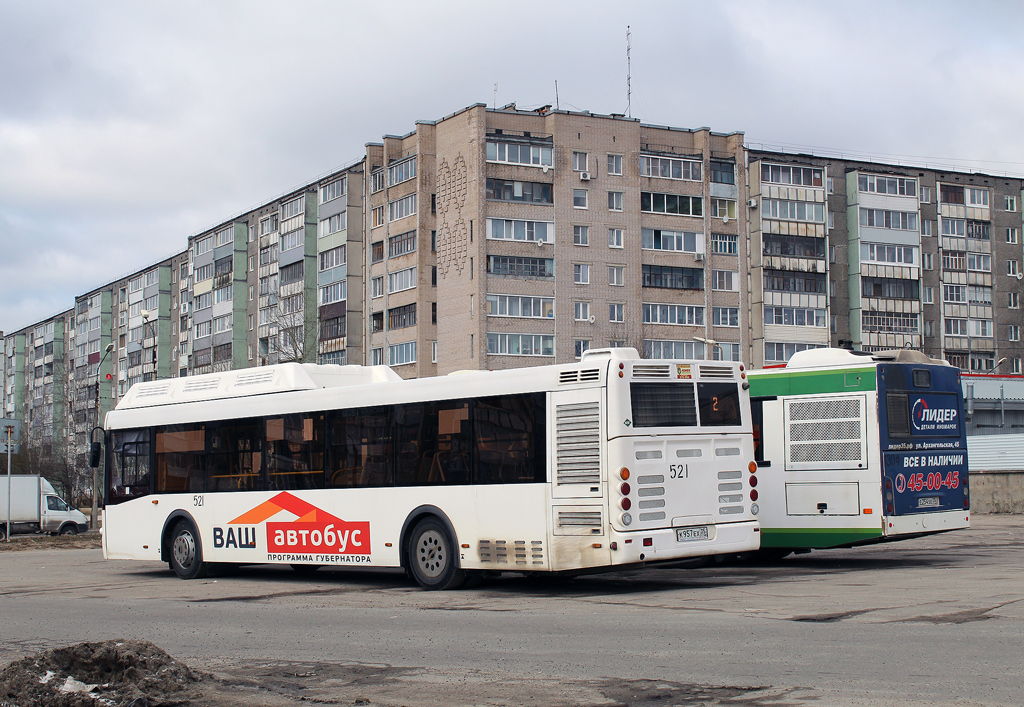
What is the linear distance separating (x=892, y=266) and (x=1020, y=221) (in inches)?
506

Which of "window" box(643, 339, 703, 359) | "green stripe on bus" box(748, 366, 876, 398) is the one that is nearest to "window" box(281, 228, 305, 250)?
"window" box(643, 339, 703, 359)

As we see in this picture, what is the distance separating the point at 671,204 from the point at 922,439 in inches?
2187

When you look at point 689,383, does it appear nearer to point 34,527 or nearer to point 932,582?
point 932,582

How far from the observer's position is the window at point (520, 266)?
219ft

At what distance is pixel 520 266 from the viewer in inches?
2660

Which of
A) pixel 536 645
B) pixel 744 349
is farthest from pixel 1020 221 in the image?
pixel 536 645

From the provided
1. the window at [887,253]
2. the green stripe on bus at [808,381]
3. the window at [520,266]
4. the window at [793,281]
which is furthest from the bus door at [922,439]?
the window at [887,253]

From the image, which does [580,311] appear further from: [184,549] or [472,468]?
[472,468]

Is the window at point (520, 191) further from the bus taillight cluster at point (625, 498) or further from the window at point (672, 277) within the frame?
the bus taillight cluster at point (625, 498)

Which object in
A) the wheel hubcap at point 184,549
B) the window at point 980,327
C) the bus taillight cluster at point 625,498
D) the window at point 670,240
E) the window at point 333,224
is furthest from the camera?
the window at point 980,327

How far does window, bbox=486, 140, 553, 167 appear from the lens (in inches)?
2643

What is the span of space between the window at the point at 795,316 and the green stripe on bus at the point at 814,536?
5602cm

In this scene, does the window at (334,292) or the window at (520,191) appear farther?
the window at (334,292)

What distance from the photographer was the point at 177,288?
346 ft
